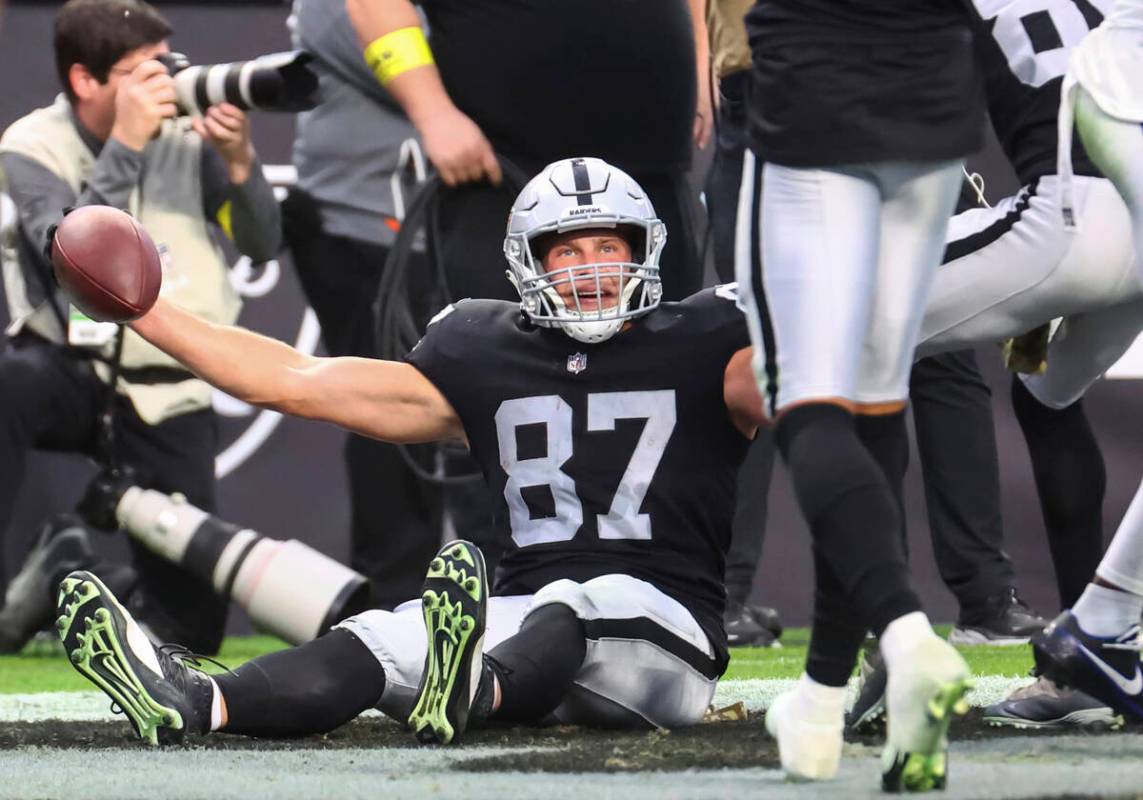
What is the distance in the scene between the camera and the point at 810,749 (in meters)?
2.27

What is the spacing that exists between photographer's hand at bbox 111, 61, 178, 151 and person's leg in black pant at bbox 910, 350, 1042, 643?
2.06 metres

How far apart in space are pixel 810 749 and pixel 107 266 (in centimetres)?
139

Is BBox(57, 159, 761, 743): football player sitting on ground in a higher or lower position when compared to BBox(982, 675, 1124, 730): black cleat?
higher

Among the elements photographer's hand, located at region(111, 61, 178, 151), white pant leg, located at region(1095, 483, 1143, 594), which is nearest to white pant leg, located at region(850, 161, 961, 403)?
white pant leg, located at region(1095, 483, 1143, 594)

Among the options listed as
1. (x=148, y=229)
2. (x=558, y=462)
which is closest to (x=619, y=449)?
(x=558, y=462)

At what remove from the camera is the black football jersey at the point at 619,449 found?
3092 millimetres

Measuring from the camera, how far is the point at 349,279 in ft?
17.8

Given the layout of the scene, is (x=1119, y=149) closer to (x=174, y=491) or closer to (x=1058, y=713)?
(x=1058, y=713)

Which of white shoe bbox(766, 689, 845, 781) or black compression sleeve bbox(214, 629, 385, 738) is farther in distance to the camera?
black compression sleeve bbox(214, 629, 385, 738)

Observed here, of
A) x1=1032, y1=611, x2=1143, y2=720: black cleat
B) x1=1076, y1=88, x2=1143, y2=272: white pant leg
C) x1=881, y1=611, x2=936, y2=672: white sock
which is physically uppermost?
x1=1076, y1=88, x2=1143, y2=272: white pant leg

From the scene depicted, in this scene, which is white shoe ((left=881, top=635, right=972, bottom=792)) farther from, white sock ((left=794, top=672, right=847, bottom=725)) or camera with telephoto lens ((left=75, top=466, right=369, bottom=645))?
camera with telephoto lens ((left=75, top=466, right=369, bottom=645))

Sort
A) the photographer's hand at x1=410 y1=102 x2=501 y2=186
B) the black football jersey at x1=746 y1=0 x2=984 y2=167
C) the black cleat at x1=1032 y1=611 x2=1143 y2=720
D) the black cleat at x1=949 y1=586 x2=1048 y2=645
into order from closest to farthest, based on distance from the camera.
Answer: the black football jersey at x1=746 y1=0 x2=984 y2=167 < the black cleat at x1=1032 y1=611 x2=1143 y2=720 < the photographer's hand at x1=410 y1=102 x2=501 y2=186 < the black cleat at x1=949 y1=586 x2=1048 y2=645

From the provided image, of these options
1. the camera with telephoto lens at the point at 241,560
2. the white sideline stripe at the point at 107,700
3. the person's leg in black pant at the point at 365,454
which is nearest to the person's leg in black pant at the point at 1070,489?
the white sideline stripe at the point at 107,700

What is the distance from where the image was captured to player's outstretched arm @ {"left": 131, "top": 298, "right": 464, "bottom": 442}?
313cm
